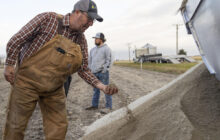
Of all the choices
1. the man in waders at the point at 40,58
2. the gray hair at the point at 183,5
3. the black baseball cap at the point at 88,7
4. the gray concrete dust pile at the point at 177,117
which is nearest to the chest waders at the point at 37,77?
the man in waders at the point at 40,58

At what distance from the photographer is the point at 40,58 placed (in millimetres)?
2111

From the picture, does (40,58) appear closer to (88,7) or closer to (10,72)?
(10,72)

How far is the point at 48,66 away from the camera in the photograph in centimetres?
212

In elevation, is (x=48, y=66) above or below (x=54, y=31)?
below

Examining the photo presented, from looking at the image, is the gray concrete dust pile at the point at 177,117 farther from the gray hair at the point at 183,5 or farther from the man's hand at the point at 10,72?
the man's hand at the point at 10,72

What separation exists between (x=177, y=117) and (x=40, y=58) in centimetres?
175

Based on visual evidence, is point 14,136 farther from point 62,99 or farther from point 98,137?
point 98,137

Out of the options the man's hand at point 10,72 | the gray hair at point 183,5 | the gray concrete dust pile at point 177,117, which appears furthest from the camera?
the gray hair at point 183,5

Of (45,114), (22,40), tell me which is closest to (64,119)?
(45,114)

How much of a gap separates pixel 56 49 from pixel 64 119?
33.5 inches

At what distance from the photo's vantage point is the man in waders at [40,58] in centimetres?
211

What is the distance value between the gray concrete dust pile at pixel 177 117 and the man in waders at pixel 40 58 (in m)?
0.99

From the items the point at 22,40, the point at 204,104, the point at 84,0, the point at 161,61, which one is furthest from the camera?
Answer: the point at 161,61

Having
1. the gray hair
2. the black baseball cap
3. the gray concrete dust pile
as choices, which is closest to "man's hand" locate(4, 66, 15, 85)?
the black baseball cap
